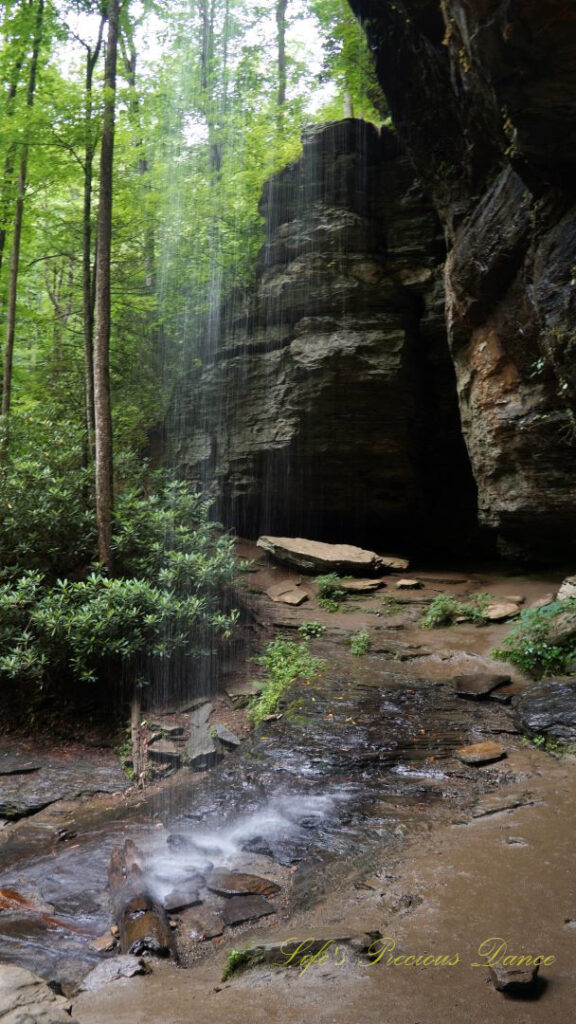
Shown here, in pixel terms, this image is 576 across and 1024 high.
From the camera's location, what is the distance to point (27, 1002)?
107 inches

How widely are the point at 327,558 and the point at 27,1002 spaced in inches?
404

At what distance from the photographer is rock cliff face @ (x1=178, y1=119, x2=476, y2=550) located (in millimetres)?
13102

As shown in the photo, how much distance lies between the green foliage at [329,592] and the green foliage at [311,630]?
0.97m

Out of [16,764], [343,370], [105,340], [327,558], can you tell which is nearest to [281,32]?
[343,370]

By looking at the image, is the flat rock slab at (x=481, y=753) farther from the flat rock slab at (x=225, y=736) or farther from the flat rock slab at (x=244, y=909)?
the flat rock slab at (x=225, y=736)

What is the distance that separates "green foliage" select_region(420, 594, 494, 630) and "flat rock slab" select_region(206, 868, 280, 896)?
6.11 m

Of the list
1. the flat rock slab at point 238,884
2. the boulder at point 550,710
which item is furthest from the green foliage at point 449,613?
the flat rock slab at point 238,884

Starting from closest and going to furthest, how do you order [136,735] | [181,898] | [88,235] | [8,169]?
[181,898] → [136,735] → [88,235] → [8,169]

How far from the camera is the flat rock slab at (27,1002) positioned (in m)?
2.58

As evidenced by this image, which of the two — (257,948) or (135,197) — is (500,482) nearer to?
(257,948)

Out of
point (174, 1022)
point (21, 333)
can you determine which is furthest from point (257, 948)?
point (21, 333)

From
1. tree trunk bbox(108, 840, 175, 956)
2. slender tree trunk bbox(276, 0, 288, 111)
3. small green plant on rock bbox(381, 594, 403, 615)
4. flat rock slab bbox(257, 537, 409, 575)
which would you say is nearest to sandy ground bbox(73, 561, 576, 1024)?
tree trunk bbox(108, 840, 175, 956)

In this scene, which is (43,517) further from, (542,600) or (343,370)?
(542,600)

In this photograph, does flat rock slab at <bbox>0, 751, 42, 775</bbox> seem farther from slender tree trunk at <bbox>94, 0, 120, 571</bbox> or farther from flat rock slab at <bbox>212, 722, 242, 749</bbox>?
slender tree trunk at <bbox>94, 0, 120, 571</bbox>
